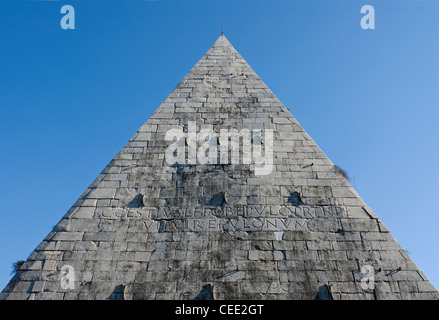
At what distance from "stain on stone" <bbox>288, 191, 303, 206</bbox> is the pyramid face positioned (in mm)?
21

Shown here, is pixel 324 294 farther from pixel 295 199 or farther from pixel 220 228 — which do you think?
pixel 220 228

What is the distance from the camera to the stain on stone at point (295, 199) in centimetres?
606

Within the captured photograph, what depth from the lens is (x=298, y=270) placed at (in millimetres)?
5238

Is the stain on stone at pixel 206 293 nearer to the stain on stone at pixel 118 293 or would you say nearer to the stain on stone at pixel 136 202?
the stain on stone at pixel 118 293

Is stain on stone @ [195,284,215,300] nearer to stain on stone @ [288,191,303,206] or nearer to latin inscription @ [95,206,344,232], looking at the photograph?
latin inscription @ [95,206,344,232]

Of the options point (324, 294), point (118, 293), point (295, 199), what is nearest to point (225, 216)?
point (295, 199)

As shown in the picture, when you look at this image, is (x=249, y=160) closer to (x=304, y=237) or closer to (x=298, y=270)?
(x=304, y=237)

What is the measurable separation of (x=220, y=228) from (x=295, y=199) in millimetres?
1517

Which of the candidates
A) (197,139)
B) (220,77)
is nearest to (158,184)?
(197,139)

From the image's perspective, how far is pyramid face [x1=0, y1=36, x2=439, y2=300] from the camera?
511 cm

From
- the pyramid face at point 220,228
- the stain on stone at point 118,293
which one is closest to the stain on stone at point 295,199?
the pyramid face at point 220,228

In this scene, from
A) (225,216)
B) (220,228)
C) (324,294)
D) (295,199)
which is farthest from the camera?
(295,199)

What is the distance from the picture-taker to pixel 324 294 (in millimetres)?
4992

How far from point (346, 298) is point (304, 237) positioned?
112cm
